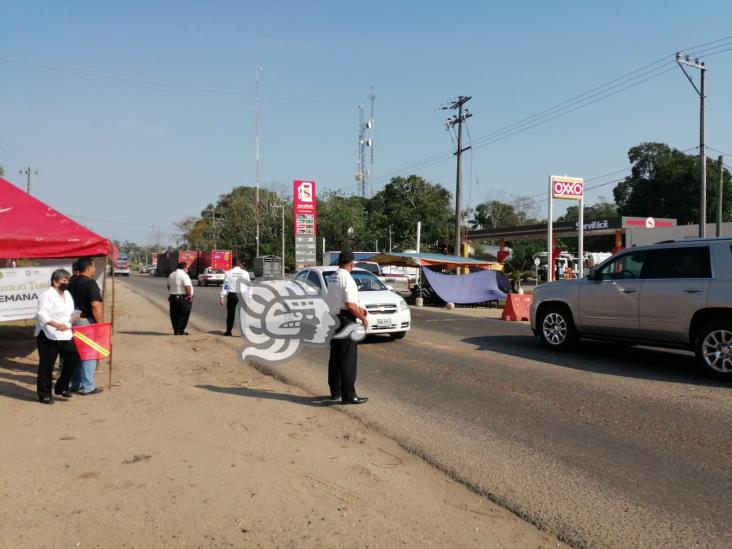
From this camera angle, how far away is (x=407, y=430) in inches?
227

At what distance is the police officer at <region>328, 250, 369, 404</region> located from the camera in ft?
21.0

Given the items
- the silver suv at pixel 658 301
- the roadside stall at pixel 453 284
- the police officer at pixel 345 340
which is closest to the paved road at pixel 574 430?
the police officer at pixel 345 340

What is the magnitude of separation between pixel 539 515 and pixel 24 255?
24.6 feet

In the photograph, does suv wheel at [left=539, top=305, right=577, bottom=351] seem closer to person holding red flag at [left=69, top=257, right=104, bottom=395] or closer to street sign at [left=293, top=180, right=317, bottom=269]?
person holding red flag at [left=69, top=257, right=104, bottom=395]

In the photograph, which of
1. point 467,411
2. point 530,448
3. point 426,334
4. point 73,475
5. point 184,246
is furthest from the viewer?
point 184,246

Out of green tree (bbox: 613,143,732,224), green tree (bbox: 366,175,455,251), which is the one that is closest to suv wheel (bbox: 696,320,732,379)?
green tree (bbox: 366,175,455,251)

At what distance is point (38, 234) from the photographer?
8.16 meters

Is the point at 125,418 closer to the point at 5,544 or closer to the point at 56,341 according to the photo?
the point at 56,341

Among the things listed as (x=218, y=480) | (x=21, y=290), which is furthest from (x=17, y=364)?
(x=218, y=480)

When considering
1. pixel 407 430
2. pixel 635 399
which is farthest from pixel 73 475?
pixel 635 399

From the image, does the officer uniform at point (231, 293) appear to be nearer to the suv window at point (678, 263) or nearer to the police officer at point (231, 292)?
the police officer at point (231, 292)

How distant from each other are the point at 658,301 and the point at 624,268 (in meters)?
0.92

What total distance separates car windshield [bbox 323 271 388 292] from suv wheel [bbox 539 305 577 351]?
3649mm

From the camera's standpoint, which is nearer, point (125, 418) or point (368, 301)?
point (125, 418)
